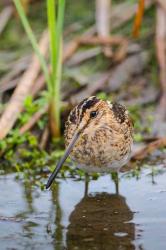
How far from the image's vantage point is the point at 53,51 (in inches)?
247

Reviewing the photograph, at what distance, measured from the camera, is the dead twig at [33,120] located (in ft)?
22.0

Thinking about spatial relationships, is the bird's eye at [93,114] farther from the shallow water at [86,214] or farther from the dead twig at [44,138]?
the dead twig at [44,138]

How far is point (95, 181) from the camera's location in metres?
6.09

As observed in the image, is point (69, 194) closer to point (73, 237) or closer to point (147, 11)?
point (73, 237)

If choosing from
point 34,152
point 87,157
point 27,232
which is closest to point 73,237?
point 27,232

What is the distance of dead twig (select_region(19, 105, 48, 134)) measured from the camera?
6.71 m

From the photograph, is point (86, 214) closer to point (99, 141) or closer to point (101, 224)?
point (101, 224)

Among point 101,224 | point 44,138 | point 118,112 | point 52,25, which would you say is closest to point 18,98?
point 44,138

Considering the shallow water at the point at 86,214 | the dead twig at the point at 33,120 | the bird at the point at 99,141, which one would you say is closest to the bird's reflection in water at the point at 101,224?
the shallow water at the point at 86,214

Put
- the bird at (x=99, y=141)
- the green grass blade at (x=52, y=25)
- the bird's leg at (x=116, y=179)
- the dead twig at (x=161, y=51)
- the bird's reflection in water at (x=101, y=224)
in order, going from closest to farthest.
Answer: the bird's reflection in water at (x=101, y=224), the bird at (x=99, y=141), the bird's leg at (x=116, y=179), the green grass blade at (x=52, y=25), the dead twig at (x=161, y=51)

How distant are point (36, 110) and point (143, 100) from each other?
50.6 inches

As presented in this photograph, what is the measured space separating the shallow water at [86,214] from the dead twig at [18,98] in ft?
1.95

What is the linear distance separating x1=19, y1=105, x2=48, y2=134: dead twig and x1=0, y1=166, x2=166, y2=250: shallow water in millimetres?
670

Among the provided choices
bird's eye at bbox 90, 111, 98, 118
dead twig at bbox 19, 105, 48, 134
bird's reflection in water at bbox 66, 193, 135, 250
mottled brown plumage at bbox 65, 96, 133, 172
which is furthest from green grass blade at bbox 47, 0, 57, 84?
bird's reflection in water at bbox 66, 193, 135, 250
